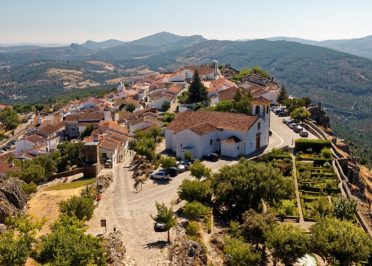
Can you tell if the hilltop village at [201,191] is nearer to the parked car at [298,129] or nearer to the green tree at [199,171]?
the green tree at [199,171]

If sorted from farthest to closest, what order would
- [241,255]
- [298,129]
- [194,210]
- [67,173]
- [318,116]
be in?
1. [318,116]
2. [298,129]
3. [67,173]
4. [194,210]
5. [241,255]

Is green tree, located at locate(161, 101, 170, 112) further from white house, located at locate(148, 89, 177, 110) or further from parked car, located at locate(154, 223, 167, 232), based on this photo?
parked car, located at locate(154, 223, 167, 232)

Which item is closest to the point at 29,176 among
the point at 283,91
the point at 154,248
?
the point at 154,248

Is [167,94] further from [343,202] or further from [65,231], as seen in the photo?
[65,231]

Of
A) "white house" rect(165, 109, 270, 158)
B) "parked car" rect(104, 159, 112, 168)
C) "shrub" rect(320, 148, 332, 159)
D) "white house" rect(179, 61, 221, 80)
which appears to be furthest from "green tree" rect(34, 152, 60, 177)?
"white house" rect(179, 61, 221, 80)

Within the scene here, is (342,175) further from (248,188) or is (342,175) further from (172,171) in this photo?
(172,171)

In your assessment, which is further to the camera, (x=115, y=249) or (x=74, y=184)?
(x=74, y=184)

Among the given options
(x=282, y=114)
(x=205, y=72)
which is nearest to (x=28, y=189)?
(x=282, y=114)
